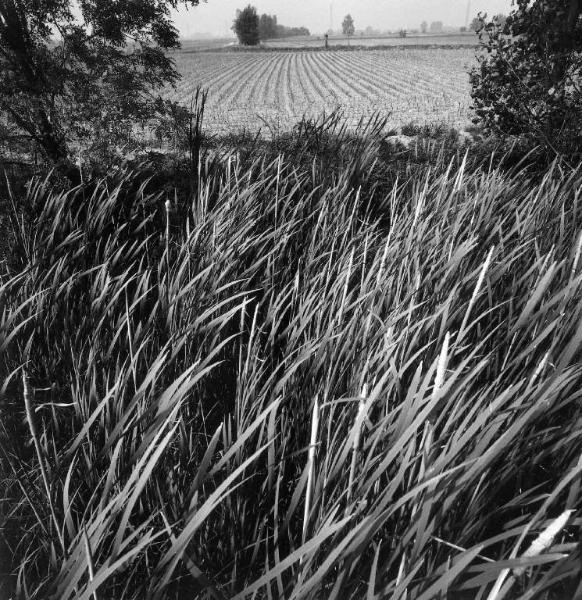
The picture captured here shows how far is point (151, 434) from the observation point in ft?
1.79

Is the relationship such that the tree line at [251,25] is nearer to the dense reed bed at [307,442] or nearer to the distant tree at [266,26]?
the distant tree at [266,26]

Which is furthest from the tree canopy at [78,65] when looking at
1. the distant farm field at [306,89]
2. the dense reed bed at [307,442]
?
the dense reed bed at [307,442]

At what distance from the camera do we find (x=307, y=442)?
2.65 feet

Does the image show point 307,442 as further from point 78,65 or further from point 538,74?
point 538,74

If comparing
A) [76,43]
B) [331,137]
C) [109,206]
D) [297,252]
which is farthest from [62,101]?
[297,252]

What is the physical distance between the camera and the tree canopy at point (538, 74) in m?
2.64

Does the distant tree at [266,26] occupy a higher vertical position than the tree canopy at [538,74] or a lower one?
higher

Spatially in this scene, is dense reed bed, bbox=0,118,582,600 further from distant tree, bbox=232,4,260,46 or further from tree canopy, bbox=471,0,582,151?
distant tree, bbox=232,4,260,46

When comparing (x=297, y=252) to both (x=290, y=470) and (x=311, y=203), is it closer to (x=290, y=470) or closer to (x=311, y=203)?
(x=311, y=203)

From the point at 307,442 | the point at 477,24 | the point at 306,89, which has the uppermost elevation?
the point at 477,24

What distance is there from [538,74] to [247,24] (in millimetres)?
1910

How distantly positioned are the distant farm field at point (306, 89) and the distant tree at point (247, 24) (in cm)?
43

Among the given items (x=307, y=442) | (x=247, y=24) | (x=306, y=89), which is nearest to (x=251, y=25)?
(x=247, y=24)

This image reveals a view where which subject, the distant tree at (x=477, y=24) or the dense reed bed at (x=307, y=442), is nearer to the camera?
the dense reed bed at (x=307, y=442)
